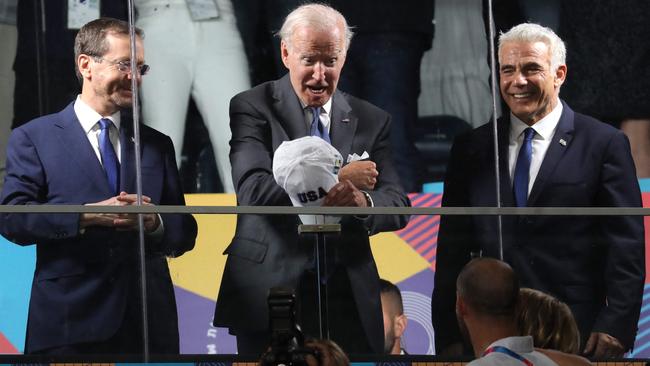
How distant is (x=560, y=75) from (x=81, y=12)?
223cm

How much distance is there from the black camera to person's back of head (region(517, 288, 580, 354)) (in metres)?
0.70

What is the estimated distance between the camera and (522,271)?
14.1ft

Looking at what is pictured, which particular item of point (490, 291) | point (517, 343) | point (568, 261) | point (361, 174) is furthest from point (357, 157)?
point (517, 343)

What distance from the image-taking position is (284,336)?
358cm

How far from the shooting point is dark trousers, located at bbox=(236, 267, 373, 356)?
4172 millimetres

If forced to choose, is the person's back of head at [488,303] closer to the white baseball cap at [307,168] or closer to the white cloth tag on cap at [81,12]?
the white baseball cap at [307,168]

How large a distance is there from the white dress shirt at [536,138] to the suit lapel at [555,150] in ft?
0.06

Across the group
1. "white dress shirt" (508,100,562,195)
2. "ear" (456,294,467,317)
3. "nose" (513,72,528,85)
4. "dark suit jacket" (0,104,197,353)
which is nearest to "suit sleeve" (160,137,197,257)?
"dark suit jacket" (0,104,197,353)

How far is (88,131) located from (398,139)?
1400mm

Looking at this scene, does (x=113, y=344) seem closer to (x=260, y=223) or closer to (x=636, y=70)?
(x=260, y=223)

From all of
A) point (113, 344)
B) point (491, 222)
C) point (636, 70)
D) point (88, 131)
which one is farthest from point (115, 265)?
point (636, 70)

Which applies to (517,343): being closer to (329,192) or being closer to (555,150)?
(329,192)

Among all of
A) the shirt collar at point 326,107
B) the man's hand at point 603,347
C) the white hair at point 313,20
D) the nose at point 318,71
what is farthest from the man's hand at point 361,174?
the man's hand at point 603,347

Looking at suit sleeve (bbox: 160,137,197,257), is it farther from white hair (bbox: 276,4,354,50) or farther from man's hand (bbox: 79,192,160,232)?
white hair (bbox: 276,4,354,50)
